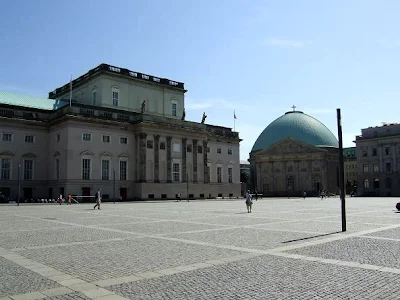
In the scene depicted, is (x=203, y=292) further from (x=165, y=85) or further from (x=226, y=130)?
(x=226, y=130)

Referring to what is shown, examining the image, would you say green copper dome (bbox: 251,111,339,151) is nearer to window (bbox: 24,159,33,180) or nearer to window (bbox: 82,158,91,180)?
window (bbox: 82,158,91,180)

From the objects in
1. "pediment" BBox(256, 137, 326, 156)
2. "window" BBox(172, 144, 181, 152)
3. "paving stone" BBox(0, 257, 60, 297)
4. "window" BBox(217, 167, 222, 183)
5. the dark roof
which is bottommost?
"paving stone" BBox(0, 257, 60, 297)

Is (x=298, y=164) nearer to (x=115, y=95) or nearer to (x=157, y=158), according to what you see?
(x=157, y=158)

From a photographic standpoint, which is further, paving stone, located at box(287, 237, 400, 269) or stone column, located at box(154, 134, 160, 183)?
stone column, located at box(154, 134, 160, 183)

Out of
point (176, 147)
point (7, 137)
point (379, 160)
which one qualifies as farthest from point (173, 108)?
point (379, 160)

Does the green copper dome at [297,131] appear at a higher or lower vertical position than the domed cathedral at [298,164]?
higher

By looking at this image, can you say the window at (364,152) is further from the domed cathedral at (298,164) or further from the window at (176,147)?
the window at (176,147)

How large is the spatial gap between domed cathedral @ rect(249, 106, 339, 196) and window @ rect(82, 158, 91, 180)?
224 ft

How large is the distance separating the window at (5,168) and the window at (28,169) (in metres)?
Result: 2.72

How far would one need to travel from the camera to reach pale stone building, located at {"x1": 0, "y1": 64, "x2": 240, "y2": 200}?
61000mm

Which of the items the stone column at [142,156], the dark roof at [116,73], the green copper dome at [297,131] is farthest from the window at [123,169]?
the green copper dome at [297,131]

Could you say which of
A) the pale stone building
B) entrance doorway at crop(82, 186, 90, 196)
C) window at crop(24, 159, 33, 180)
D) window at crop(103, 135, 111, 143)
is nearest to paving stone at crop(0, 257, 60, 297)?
the pale stone building

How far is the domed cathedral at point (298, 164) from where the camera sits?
117188mm

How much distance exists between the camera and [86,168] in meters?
62.8
